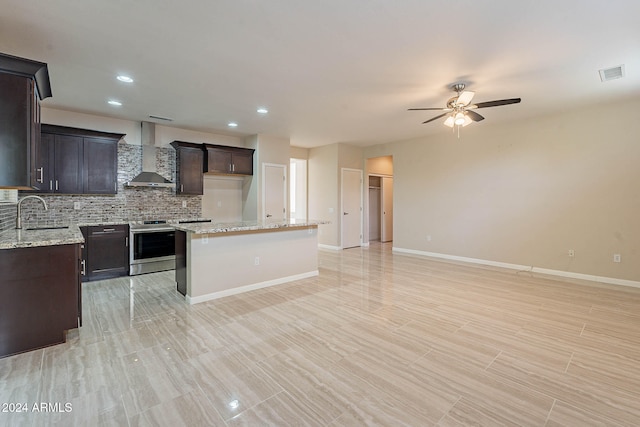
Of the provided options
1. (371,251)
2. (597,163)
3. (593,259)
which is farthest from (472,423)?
(371,251)

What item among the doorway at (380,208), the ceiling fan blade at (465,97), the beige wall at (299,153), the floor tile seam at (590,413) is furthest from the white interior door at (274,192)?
the floor tile seam at (590,413)

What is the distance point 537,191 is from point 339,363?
16.6 feet

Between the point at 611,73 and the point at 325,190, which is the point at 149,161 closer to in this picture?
the point at 325,190

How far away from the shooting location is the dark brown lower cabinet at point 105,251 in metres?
4.55

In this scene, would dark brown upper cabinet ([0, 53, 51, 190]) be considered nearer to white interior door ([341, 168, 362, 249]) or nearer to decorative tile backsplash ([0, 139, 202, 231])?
decorative tile backsplash ([0, 139, 202, 231])

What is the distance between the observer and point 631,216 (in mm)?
4398

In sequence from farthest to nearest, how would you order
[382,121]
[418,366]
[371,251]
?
[371,251] < [382,121] < [418,366]

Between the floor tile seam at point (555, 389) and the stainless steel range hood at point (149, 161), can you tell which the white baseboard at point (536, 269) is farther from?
the stainless steel range hood at point (149, 161)

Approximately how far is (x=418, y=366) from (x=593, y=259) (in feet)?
14.6

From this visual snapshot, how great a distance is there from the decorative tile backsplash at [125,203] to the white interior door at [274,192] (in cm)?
144

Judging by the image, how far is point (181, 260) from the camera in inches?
151

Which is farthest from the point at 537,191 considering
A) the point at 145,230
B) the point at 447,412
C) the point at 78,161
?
the point at 78,161

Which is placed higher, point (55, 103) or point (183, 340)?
point (55, 103)

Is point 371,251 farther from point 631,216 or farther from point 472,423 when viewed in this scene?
point 472,423
